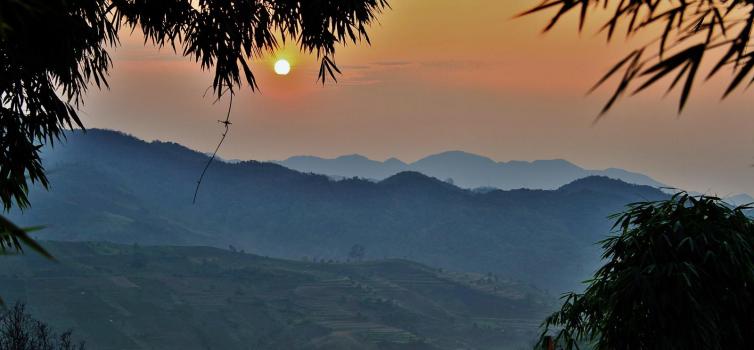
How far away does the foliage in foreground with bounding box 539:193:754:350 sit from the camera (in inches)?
587

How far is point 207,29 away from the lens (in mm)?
13820

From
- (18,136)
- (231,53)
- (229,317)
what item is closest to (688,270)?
(231,53)

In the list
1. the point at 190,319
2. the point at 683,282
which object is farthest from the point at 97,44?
the point at 190,319

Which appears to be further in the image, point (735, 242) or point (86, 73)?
point (735, 242)

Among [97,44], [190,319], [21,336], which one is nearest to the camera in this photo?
[97,44]

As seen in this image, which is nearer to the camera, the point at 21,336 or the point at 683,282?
the point at 683,282

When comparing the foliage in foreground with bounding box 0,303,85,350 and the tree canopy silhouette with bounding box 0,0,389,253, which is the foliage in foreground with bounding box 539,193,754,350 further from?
the foliage in foreground with bounding box 0,303,85,350

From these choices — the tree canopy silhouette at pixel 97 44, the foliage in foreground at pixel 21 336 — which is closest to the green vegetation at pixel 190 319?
the foliage in foreground at pixel 21 336

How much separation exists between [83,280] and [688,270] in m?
183

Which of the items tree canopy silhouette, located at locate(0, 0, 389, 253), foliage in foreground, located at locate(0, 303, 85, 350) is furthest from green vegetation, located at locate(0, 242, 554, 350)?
tree canopy silhouette, located at locate(0, 0, 389, 253)

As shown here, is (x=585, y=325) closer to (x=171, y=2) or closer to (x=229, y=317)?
(x=171, y=2)

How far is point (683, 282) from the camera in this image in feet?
48.8

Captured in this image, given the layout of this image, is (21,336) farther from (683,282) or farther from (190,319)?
(190,319)

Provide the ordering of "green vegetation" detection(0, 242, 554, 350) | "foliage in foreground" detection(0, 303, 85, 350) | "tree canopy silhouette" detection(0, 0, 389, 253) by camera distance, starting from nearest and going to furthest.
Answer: "tree canopy silhouette" detection(0, 0, 389, 253) → "foliage in foreground" detection(0, 303, 85, 350) → "green vegetation" detection(0, 242, 554, 350)
